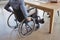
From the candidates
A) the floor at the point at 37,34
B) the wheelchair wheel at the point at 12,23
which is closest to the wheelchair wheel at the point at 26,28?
the floor at the point at 37,34

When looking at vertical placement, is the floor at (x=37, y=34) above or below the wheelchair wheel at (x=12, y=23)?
below

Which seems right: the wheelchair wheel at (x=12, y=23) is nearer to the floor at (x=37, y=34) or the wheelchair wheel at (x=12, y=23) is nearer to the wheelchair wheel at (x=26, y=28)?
the floor at (x=37, y=34)

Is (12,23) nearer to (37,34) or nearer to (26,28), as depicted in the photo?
(26,28)

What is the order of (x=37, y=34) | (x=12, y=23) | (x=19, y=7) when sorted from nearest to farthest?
1. (x=19, y=7)
2. (x=37, y=34)
3. (x=12, y=23)

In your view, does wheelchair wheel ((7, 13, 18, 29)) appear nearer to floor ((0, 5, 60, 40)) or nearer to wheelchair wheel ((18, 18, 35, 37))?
floor ((0, 5, 60, 40))

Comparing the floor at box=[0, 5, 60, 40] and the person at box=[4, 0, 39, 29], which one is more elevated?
the person at box=[4, 0, 39, 29]

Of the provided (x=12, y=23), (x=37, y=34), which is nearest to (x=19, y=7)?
(x=37, y=34)

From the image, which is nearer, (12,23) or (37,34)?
(37,34)

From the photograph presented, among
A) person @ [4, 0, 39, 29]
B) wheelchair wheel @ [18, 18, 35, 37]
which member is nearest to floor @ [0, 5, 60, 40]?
wheelchair wheel @ [18, 18, 35, 37]

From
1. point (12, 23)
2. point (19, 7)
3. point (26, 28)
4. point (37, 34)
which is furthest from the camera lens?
point (12, 23)

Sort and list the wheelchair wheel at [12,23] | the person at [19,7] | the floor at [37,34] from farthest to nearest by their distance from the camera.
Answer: the wheelchair wheel at [12,23], the floor at [37,34], the person at [19,7]

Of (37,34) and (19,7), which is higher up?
(19,7)

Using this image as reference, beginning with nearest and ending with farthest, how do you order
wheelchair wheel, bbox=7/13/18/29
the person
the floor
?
the person, the floor, wheelchair wheel, bbox=7/13/18/29

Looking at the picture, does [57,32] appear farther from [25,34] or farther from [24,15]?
[24,15]
